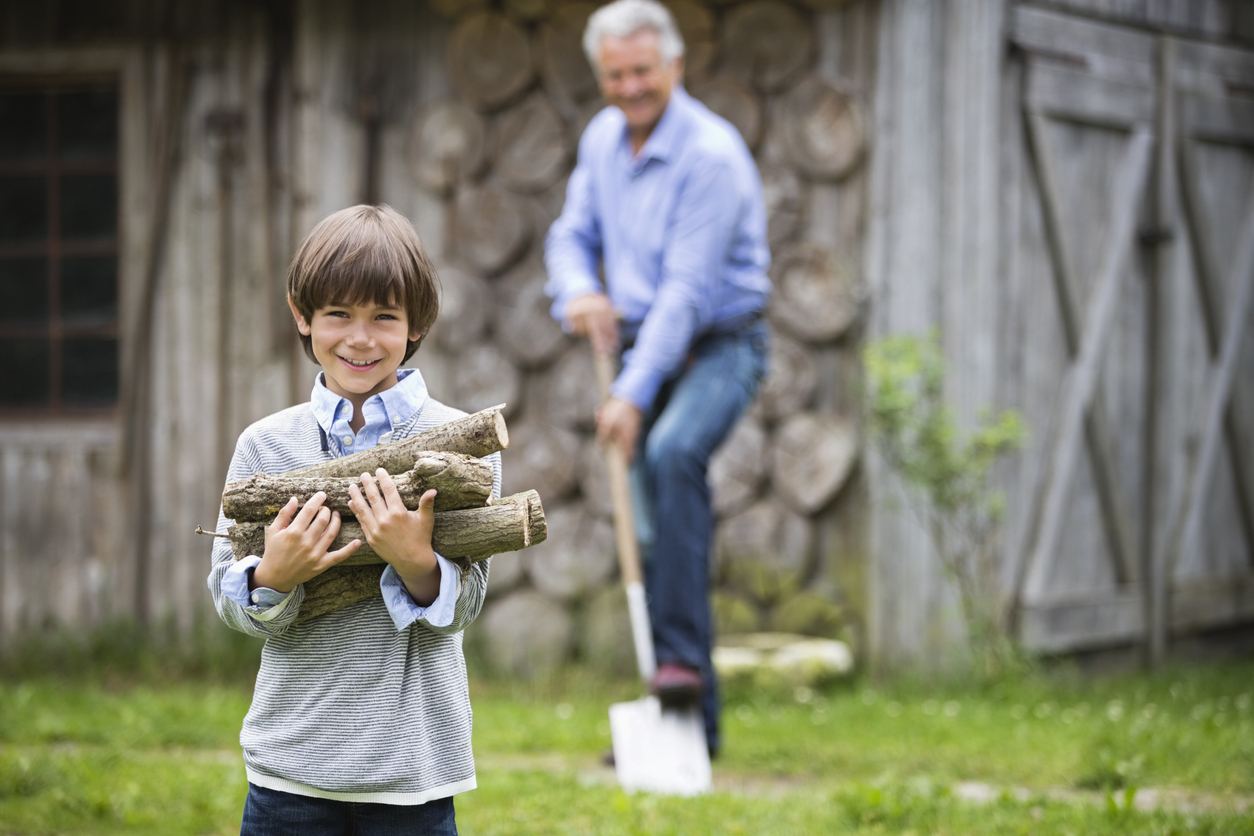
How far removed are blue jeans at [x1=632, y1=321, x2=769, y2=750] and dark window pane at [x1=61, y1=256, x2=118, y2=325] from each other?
333cm

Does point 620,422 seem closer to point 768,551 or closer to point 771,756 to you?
point 771,756

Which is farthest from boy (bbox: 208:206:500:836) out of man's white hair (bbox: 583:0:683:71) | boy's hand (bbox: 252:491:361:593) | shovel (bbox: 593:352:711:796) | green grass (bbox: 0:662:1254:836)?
man's white hair (bbox: 583:0:683:71)

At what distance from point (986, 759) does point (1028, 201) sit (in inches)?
96.5

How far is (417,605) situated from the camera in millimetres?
1757

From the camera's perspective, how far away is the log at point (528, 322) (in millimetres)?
5129

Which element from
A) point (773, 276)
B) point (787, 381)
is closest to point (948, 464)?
point (787, 381)

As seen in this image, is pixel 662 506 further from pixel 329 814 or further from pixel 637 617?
pixel 329 814

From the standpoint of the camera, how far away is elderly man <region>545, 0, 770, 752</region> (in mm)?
3398

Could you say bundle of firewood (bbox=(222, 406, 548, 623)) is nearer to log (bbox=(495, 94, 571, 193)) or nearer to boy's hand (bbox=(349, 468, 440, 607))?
boy's hand (bbox=(349, 468, 440, 607))

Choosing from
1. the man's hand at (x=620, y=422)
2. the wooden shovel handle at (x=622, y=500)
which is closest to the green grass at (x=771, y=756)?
the wooden shovel handle at (x=622, y=500)

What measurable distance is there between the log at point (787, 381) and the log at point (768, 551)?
39 centimetres

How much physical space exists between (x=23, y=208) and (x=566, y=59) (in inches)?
109

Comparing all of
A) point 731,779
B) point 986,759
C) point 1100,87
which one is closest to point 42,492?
point 731,779

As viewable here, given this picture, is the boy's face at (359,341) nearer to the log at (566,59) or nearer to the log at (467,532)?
the log at (467,532)
